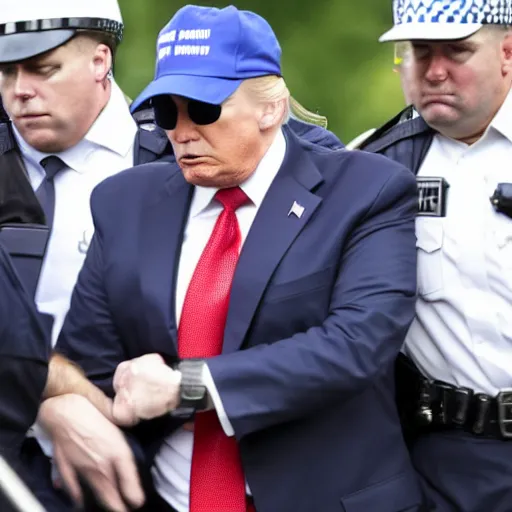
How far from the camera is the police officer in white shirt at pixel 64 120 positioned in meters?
3.80

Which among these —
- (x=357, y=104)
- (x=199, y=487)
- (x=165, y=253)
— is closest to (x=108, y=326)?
(x=165, y=253)

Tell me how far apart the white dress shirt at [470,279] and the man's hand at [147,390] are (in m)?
0.75

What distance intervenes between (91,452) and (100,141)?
1.20 metres

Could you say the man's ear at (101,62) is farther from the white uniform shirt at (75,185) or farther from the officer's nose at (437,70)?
the officer's nose at (437,70)

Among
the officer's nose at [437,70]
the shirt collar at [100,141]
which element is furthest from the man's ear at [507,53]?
the shirt collar at [100,141]

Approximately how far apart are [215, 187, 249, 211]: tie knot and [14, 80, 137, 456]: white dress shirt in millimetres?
595

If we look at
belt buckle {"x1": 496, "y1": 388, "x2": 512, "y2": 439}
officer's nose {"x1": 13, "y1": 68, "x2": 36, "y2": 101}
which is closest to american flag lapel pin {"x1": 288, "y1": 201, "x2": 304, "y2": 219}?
belt buckle {"x1": 496, "y1": 388, "x2": 512, "y2": 439}

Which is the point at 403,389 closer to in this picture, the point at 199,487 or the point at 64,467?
the point at 199,487

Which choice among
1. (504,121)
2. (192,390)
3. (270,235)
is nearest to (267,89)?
(270,235)

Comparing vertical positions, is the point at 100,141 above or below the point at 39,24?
below

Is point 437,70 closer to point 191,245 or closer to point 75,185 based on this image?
point 191,245

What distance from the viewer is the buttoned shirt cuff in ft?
10.00

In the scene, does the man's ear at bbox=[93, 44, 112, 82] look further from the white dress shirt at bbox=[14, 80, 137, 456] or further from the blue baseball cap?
the blue baseball cap

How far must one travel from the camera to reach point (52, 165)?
12.8 ft
